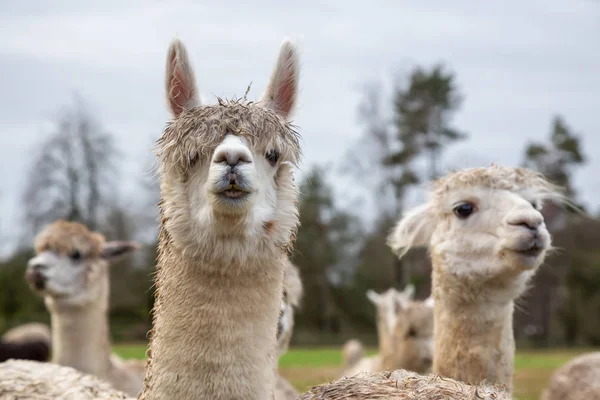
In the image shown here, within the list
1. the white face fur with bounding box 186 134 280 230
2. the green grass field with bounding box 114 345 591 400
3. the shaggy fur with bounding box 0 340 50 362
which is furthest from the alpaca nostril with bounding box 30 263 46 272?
the green grass field with bounding box 114 345 591 400

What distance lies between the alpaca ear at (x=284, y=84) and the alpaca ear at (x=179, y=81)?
0.38 metres

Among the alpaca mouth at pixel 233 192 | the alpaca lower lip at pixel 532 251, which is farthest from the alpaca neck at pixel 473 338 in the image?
the alpaca mouth at pixel 233 192

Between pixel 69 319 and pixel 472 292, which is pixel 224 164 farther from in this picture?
pixel 69 319

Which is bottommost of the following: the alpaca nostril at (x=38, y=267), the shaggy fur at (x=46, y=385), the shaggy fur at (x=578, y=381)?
the shaggy fur at (x=578, y=381)

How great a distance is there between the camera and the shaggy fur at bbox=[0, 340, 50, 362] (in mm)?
11406

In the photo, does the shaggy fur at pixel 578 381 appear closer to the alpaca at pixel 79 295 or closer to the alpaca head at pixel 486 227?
the alpaca head at pixel 486 227

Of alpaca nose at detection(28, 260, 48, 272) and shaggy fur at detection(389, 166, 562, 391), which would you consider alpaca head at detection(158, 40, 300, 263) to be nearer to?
shaggy fur at detection(389, 166, 562, 391)

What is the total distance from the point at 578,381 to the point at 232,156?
4936 mm

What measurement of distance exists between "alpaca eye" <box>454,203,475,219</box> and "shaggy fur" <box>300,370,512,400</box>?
138 cm

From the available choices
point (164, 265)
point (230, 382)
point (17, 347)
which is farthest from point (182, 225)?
point (17, 347)

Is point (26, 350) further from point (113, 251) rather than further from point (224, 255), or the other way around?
point (224, 255)

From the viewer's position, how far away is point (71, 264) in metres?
7.98

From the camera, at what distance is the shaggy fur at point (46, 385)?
4.08 metres

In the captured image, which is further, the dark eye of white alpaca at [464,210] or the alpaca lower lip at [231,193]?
the dark eye of white alpaca at [464,210]
